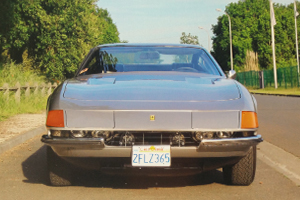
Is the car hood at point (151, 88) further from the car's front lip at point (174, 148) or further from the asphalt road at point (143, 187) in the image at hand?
the asphalt road at point (143, 187)

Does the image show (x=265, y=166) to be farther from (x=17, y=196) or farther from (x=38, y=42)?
(x=38, y=42)

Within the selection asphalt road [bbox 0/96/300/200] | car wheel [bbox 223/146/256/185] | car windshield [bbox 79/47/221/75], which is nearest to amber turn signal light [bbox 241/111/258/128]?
car wheel [bbox 223/146/256/185]

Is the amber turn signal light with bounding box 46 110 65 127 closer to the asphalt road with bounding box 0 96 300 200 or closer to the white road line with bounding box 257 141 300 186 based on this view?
the asphalt road with bounding box 0 96 300 200

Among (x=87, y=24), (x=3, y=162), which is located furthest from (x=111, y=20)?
(x=3, y=162)

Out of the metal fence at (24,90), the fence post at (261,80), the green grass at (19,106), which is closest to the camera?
the green grass at (19,106)

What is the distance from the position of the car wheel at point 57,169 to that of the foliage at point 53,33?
26.8 meters

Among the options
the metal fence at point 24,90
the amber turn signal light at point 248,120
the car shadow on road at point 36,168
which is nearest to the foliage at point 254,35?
the metal fence at point 24,90

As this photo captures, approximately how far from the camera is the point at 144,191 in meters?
4.89

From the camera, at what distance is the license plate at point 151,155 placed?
14.1 feet

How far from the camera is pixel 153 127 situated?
4258 millimetres

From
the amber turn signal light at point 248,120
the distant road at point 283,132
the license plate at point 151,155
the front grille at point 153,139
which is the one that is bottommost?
the distant road at point 283,132

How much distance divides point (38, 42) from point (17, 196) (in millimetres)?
30626

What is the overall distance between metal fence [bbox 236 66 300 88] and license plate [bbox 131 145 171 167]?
35542mm

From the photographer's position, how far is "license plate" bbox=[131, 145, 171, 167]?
4285 millimetres
